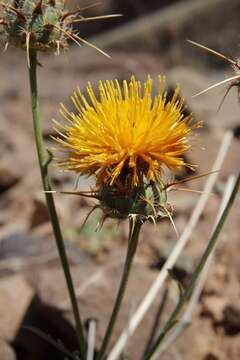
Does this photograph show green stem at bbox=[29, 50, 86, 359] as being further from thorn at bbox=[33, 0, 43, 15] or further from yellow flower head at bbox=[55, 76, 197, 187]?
yellow flower head at bbox=[55, 76, 197, 187]

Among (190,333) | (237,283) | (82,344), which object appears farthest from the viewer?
(237,283)

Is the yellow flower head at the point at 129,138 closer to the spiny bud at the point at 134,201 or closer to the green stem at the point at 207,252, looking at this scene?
the spiny bud at the point at 134,201

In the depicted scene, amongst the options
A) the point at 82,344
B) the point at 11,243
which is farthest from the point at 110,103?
the point at 11,243

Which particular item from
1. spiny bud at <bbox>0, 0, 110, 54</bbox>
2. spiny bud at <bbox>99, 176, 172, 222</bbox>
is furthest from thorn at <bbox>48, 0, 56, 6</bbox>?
spiny bud at <bbox>99, 176, 172, 222</bbox>

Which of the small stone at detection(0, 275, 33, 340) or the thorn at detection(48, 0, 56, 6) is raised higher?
the thorn at detection(48, 0, 56, 6)

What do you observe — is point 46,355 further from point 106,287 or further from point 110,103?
point 110,103

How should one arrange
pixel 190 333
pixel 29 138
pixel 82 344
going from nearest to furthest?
pixel 82 344, pixel 190 333, pixel 29 138

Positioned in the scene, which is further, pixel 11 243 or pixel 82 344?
pixel 11 243
